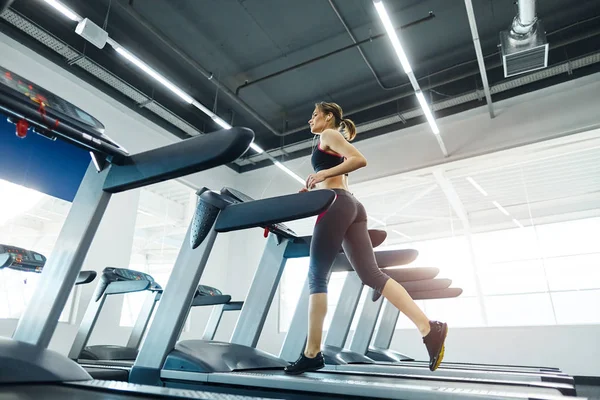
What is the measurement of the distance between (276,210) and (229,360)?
1005 millimetres

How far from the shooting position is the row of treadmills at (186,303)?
1201 millimetres

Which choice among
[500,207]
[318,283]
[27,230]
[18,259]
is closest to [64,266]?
[318,283]

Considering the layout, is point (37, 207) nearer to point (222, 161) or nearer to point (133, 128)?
point (133, 128)

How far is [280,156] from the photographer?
6801 millimetres

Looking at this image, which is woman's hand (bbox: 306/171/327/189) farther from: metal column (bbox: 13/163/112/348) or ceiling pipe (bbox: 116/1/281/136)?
ceiling pipe (bbox: 116/1/281/136)

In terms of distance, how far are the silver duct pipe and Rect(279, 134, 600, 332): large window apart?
67.9 inches

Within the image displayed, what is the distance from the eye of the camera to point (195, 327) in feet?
19.3

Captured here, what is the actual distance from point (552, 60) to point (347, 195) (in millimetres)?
4468

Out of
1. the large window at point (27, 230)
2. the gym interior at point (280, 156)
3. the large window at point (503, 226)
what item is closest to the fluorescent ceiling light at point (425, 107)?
the gym interior at point (280, 156)

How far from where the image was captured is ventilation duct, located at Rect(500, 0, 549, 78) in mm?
3750

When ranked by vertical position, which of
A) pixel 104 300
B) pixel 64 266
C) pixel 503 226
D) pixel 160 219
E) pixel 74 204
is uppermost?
pixel 503 226

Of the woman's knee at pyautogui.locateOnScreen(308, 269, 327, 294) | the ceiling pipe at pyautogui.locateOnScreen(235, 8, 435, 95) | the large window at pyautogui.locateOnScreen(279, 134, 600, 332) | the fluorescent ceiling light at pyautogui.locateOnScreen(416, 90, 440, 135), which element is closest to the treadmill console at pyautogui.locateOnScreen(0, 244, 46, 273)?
the woman's knee at pyautogui.locateOnScreen(308, 269, 327, 294)

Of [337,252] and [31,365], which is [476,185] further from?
[31,365]

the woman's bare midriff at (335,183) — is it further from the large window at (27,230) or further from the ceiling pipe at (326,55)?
the large window at (27,230)
